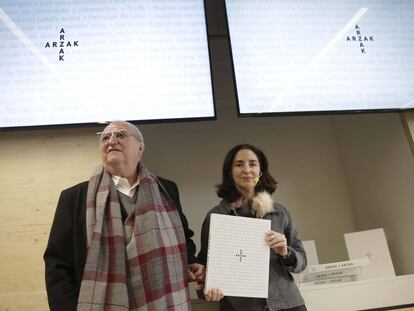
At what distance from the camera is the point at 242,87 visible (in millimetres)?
1554

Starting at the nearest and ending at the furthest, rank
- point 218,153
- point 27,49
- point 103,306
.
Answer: point 103,306 → point 27,49 → point 218,153

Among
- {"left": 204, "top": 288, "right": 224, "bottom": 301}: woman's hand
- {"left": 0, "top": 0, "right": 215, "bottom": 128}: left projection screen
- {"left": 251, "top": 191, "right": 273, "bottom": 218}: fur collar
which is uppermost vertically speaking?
{"left": 0, "top": 0, "right": 215, "bottom": 128}: left projection screen

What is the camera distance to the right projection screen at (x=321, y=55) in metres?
1.58

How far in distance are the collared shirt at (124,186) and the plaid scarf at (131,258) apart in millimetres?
42

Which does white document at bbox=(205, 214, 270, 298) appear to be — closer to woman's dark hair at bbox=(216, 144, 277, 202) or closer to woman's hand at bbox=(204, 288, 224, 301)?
woman's hand at bbox=(204, 288, 224, 301)

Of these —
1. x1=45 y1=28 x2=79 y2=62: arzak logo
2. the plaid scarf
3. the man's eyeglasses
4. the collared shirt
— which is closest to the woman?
the plaid scarf

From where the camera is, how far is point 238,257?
3.37 ft

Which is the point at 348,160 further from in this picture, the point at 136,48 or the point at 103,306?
the point at 103,306

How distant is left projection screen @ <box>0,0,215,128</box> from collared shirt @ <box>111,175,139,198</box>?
38cm

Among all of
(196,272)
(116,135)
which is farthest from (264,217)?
(116,135)

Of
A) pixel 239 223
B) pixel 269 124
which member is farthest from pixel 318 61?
pixel 239 223

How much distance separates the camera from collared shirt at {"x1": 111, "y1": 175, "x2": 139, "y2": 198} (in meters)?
1.08

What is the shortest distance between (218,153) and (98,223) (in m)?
1.34

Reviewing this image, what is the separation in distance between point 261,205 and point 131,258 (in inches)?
20.9
